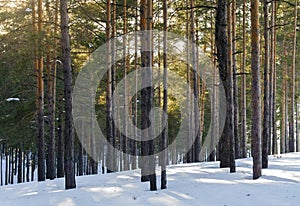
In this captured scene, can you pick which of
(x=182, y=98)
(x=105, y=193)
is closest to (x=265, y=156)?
(x=105, y=193)

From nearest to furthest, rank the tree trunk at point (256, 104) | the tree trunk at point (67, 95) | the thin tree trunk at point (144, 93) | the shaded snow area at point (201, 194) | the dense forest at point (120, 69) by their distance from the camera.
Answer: the shaded snow area at point (201, 194), the thin tree trunk at point (144, 93), the tree trunk at point (256, 104), the dense forest at point (120, 69), the tree trunk at point (67, 95)

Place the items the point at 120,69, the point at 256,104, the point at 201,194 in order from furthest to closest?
the point at 120,69 < the point at 256,104 < the point at 201,194

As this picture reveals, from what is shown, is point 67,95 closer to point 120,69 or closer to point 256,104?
point 256,104

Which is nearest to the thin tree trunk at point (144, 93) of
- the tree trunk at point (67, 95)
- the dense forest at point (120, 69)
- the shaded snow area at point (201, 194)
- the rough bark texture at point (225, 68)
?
the dense forest at point (120, 69)

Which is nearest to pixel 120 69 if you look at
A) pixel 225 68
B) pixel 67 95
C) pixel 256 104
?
pixel 225 68

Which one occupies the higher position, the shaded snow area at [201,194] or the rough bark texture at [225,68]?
the rough bark texture at [225,68]

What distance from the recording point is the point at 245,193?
27.1ft

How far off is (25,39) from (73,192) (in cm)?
698

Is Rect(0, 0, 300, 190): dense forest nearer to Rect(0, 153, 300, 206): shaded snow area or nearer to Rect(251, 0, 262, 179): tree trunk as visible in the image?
Rect(251, 0, 262, 179): tree trunk

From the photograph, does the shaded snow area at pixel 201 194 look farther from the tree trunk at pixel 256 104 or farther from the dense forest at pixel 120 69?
the dense forest at pixel 120 69

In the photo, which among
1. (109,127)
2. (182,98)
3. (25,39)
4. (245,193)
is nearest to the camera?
(245,193)

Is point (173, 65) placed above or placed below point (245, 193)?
above

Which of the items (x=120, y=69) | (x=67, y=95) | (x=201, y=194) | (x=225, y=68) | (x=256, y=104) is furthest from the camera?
(x=120, y=69)

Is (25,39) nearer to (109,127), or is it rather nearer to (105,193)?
(109,127)
